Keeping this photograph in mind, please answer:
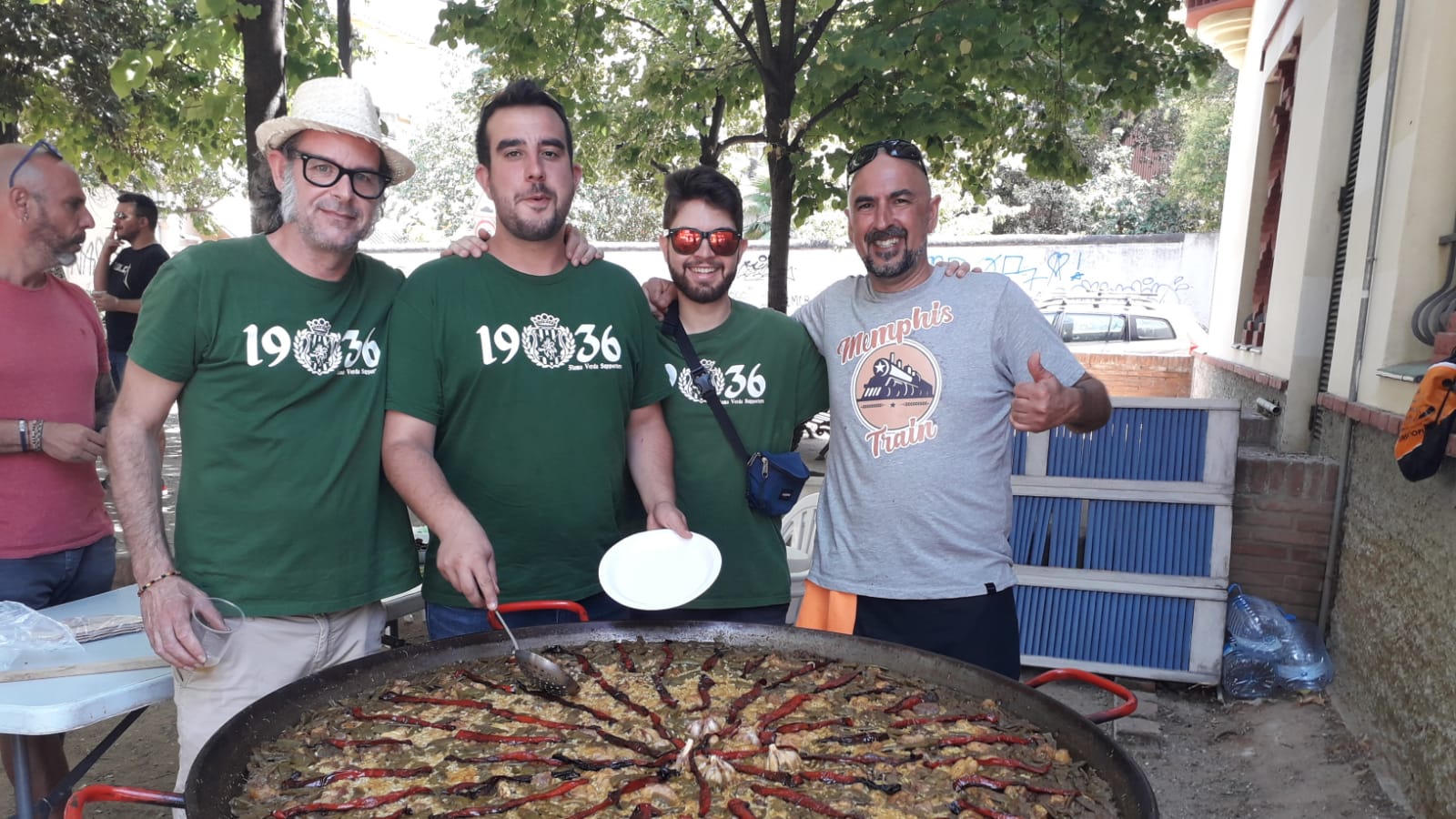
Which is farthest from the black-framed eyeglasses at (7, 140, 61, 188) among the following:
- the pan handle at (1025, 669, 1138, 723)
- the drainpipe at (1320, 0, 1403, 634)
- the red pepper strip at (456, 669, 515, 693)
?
the drainpipe at (1320, 0, 1403, 634)

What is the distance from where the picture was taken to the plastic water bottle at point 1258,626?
4.97 metres

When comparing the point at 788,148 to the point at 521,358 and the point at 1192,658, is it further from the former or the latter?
the point at 521,358

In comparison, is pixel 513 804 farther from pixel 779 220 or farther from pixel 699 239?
pixel 779 220

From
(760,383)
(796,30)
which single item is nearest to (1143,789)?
(760,383)

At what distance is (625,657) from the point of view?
8.59 feet

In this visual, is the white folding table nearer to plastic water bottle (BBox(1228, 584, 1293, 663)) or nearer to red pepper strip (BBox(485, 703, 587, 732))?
red pepper strip (BBox(485, 703, 587, 732))

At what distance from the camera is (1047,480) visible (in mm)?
5336

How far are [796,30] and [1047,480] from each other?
405 cm

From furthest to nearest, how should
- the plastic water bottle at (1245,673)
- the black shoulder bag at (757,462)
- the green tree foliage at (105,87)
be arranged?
the green tree foliage at (105,87) → the plastic water bottle at (1245,673) → the black shoulder bag at (757,462)

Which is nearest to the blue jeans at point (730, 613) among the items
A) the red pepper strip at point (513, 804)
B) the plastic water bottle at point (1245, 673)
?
the red pepper strip at point (513, 804)

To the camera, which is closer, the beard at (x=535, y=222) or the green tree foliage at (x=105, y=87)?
the beard at (x=535, y=222)

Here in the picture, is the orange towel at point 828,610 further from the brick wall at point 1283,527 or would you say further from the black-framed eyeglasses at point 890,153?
the brick wall at point 1283,527

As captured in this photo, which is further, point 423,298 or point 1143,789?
point 423,298

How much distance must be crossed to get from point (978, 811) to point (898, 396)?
4.02 ft
